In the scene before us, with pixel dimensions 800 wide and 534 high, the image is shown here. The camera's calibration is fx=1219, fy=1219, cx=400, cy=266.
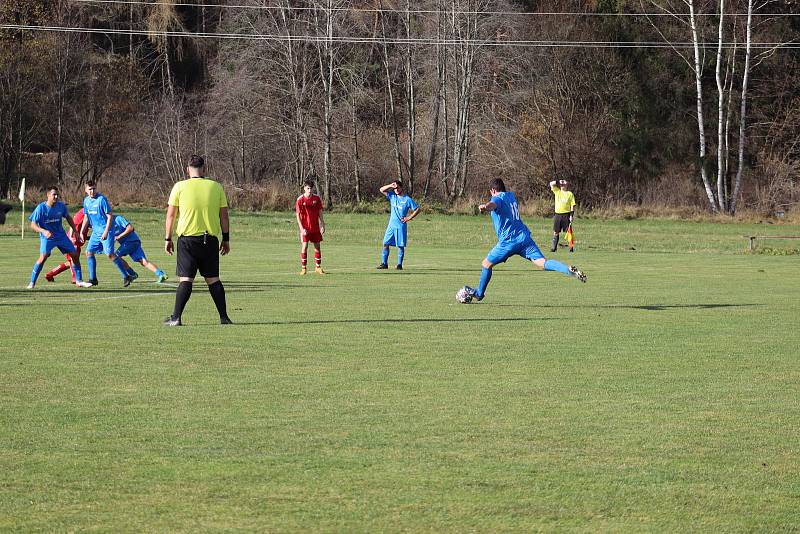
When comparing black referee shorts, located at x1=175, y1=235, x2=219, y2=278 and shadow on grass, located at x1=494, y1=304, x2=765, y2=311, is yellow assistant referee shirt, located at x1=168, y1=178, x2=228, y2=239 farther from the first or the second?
shadow on grass, located at x1=494, y1=304, x2=765, y2=311

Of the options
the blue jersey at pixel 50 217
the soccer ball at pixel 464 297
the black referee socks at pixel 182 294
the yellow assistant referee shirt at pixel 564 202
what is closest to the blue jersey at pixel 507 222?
the soccer ball at pixel 464 297

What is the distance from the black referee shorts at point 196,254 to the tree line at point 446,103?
43.0m

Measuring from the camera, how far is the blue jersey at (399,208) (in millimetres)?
26391

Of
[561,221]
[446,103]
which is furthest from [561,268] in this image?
[446,103]

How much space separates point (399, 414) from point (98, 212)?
43.7ft

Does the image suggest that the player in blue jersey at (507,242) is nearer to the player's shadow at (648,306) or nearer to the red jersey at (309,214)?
the player's shadow at (648,306)

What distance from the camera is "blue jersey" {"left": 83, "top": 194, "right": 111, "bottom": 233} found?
2075 centimetres

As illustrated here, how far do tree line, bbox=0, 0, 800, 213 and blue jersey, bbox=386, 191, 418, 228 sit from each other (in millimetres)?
30508

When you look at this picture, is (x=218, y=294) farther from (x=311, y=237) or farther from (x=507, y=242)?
(x=311, y=237)

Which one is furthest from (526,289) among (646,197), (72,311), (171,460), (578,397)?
(646,197)

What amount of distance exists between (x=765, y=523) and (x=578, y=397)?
11.8ft

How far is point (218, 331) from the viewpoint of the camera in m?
13.8

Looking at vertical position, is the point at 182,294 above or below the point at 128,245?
below

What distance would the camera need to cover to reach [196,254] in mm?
14039
